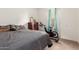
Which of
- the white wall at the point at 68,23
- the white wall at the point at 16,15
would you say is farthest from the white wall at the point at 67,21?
the white wall at the point at 16,15

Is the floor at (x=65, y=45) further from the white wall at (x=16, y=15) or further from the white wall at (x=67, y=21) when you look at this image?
the white wall at (x=16, y=15)

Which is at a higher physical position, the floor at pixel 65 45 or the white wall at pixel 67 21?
the white wall at pixel 67 21

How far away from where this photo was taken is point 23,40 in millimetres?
1193

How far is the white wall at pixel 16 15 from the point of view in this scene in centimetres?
120

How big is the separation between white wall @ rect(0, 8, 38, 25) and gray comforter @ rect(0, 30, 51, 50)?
0.42ft

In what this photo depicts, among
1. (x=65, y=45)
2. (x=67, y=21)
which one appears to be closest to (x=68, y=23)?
(x=67, y=21)

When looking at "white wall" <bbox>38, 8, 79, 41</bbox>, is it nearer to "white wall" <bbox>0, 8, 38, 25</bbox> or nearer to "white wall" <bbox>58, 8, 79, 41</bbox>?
"white wall" <bbox>58, 8, 79, 41</bbox>

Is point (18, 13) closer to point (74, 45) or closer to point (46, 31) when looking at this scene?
point (46, 31)

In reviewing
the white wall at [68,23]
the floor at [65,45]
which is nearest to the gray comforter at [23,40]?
the floor at [65,45]

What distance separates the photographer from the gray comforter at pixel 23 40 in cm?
113

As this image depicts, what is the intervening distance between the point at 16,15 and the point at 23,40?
309 millimetres

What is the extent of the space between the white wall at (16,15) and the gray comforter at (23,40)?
0.13 metres

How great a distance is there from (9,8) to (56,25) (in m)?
0.58

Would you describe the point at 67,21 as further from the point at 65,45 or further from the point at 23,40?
the point at 23,40
